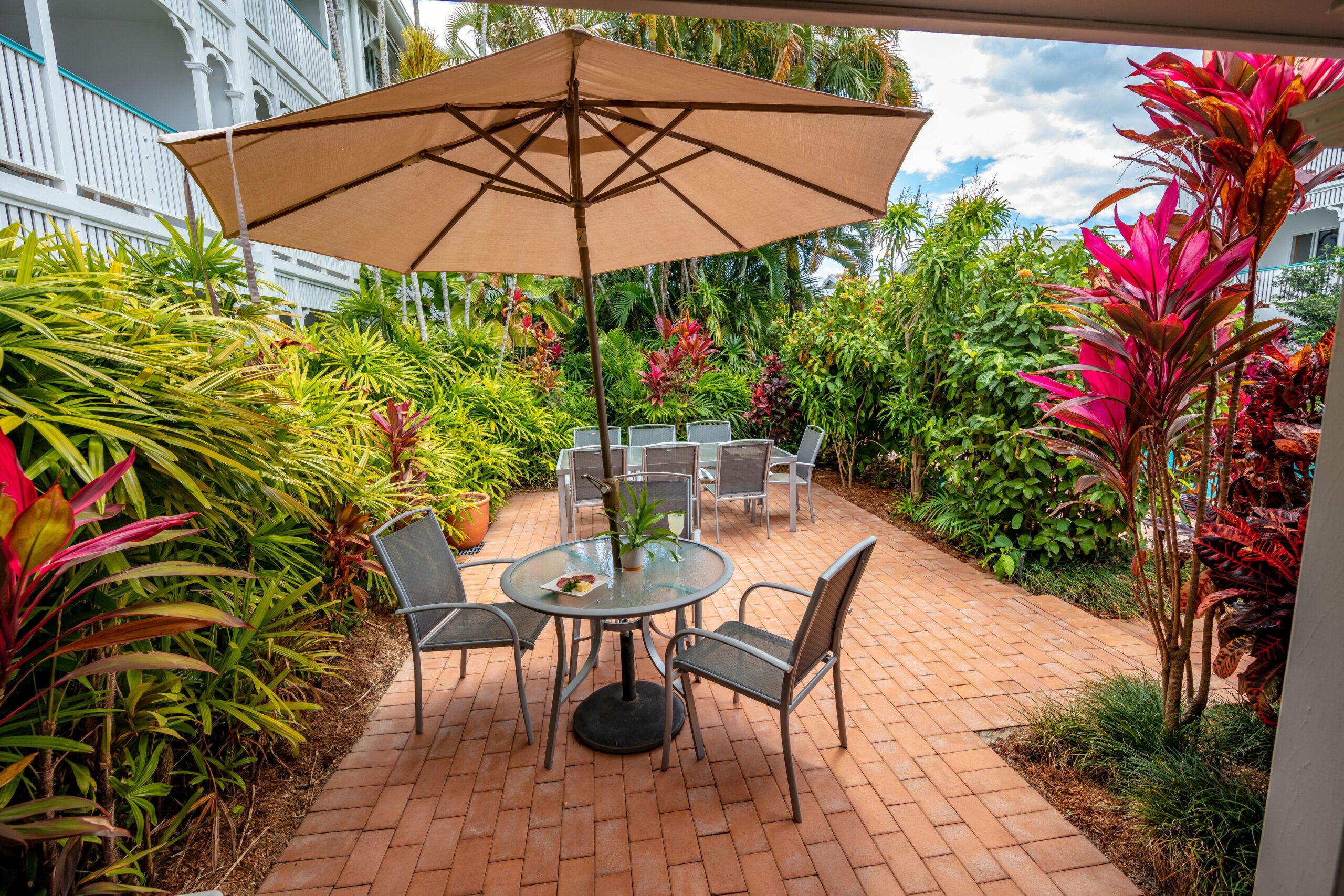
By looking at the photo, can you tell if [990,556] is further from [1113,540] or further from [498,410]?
[498,410]

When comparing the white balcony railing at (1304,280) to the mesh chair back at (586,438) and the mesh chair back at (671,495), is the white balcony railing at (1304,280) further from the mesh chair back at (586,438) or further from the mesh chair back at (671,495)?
the mesh chair back at (671,495)

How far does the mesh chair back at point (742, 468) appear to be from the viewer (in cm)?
538

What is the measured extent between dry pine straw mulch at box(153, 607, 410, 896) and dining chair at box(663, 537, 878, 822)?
148cm

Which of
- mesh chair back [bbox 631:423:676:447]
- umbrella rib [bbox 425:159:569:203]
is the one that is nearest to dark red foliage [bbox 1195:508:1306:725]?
umbrella rib [bbox 425:159:569:203]

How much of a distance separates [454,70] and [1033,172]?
71.1m

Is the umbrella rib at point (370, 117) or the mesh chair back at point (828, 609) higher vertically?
the umbrella rib at point (370, 117)

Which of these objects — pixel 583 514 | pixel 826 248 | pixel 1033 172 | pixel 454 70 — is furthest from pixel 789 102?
pixel 1033 172

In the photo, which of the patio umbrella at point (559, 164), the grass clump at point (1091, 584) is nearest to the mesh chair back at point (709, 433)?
the grass clump at point (1091, 584)

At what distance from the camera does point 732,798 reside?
7.71ft

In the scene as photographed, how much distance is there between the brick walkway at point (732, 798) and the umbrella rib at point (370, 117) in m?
2.44

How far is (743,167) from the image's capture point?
8.61 feet

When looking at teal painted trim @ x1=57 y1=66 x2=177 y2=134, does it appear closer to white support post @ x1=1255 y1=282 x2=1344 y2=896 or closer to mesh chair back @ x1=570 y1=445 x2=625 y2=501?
mesh chair back @ x1=570 y1=445 x2=625 y2=501

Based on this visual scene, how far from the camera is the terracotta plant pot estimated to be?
5.04 m

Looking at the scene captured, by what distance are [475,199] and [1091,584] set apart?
4.59 meters
